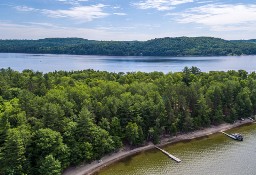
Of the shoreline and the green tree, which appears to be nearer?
the green tree

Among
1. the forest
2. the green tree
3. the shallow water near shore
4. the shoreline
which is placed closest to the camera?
the green tree

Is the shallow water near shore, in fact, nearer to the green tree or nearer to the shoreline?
the shoreline

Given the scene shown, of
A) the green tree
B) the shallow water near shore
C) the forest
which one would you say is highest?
the forest

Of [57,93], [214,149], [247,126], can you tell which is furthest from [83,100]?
[247,126]

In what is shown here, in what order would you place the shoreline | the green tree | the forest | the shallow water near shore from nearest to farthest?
1. the green tree
2. the forest
3. the shoreline
4. the shallow water near shore

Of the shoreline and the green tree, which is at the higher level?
the green tree

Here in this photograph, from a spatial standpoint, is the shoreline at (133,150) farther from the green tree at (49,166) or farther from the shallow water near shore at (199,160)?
the green tree at (49,166)

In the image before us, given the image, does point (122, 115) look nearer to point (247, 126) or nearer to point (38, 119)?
point (38, 119)

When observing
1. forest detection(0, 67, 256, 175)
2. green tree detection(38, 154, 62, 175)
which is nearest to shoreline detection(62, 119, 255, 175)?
forest detection(0, 67, 256, 175)
